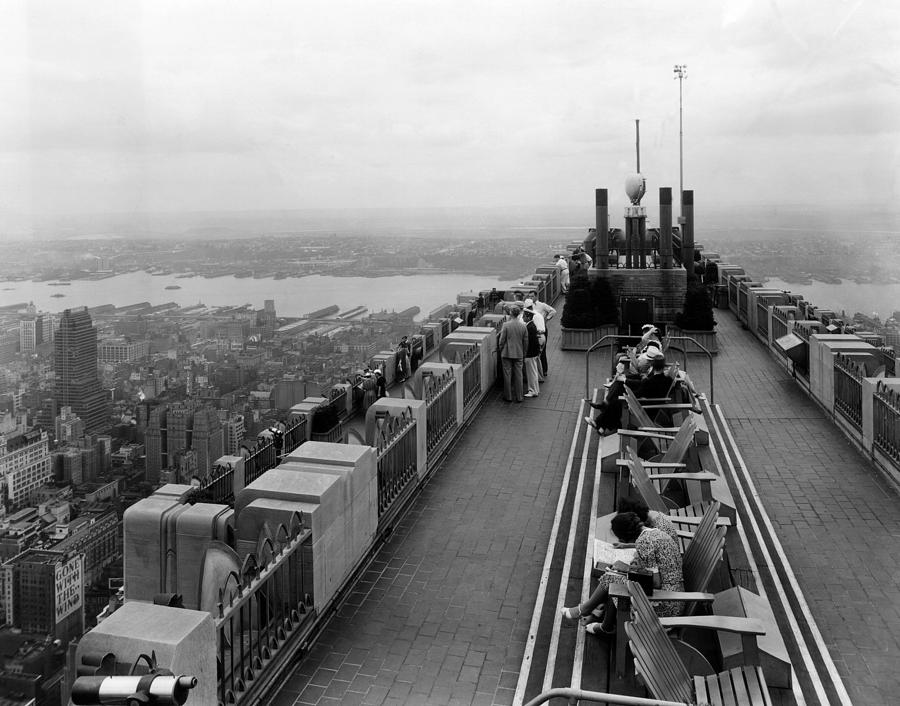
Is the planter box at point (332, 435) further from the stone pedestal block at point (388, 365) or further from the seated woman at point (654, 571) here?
the seated woman at point (654, 571)

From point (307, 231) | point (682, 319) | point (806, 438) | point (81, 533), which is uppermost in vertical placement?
point (307, 231)

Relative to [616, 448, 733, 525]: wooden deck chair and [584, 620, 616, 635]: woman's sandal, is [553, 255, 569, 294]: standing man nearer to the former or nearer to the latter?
[616, 448, 733, 525]: wooden deck chair

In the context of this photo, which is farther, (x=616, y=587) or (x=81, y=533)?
(x=81, y=533)

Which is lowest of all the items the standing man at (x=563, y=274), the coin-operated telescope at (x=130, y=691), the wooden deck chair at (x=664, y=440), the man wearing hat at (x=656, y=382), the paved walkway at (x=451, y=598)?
the paved walkway at (x=451, y=598)

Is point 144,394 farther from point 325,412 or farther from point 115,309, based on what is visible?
point 115,309

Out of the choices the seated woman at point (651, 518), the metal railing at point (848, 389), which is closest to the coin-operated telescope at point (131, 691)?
the seated woman at point (651, 518)

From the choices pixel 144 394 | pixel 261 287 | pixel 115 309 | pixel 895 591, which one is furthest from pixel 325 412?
pixel 261 287
